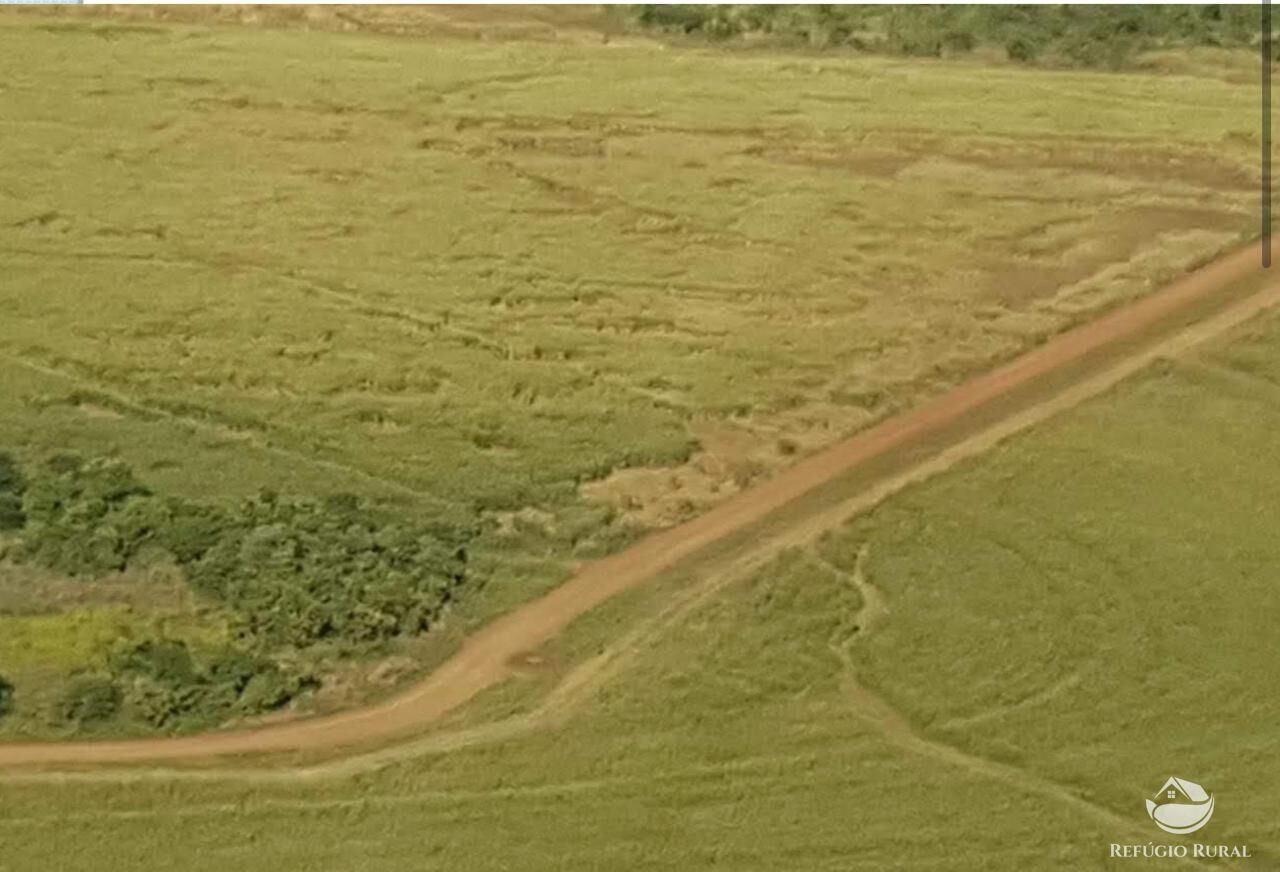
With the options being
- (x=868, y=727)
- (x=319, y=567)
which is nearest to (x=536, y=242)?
(x=319, y=567)

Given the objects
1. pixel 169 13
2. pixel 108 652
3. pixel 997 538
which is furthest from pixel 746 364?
pixel 169 13

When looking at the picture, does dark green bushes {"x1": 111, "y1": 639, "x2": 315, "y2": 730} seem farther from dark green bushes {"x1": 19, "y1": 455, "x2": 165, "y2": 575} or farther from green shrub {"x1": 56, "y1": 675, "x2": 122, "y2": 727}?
dark green bushes {"x1": 19, "y1": 455, "x2": 165, "y2": 575}

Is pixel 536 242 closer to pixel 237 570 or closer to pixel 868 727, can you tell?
pixel 237 570

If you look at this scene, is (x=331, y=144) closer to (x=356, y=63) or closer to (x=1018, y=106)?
(x=356, y=63)

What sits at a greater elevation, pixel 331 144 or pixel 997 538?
pixel 331 144

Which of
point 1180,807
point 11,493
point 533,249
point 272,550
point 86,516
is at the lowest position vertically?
point 1180,807

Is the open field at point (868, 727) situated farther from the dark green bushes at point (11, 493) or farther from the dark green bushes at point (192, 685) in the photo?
the dark green bushes at point (11, 493)
